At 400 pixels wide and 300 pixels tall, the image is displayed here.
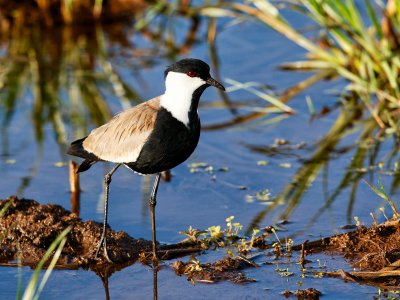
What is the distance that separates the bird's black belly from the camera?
222 inches

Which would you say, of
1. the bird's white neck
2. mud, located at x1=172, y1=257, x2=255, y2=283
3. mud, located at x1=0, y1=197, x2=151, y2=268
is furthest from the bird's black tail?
mud, located at x1=172, y1=257, x2=255, y2=283

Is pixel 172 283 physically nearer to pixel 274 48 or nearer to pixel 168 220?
pixel 168 220

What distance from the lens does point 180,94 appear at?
5727 mm

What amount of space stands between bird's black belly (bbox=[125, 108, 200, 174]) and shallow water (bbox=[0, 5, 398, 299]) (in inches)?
29.0

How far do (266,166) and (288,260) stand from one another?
2114mm

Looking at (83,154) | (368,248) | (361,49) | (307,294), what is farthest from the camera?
(361,49)

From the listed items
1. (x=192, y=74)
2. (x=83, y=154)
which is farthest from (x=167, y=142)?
(x=83, y=154)

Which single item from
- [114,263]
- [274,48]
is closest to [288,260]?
[114,263]

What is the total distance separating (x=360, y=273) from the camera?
535 cm

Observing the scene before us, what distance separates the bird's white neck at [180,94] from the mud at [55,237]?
102 centimetres

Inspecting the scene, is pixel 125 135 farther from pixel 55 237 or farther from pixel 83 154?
pixel 55 237

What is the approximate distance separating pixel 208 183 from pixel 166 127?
73.4 inches

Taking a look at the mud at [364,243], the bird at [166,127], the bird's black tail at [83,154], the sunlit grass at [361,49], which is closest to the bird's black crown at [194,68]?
the bird at [166,127]

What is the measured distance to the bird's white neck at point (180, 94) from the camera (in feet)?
18.7
